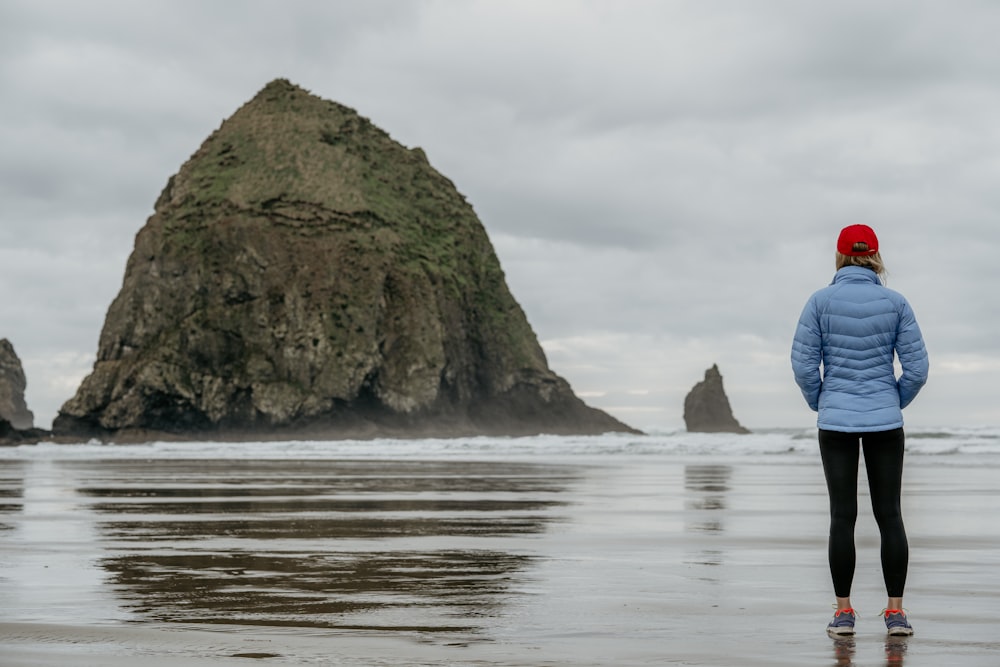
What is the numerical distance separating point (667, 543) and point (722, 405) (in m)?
112

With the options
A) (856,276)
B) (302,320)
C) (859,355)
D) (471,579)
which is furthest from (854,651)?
(302,320)

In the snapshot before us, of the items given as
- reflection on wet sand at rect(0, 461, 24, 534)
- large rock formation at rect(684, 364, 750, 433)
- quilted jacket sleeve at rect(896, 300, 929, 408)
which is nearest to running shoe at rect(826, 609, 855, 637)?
quilted jacket sleeve at rect(896, 300, 929, 408)

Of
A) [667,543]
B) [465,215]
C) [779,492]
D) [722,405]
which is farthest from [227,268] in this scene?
[667,543]

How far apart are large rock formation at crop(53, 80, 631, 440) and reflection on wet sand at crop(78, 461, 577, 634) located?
71.3 meters

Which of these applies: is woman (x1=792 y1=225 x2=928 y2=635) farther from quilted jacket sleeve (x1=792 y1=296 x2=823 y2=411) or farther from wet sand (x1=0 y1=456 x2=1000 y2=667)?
wet sand (x1=0 y1=456 x2=1000 y2=667)

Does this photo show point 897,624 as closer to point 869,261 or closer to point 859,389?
point 859,389

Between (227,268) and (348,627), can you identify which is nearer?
(348,627)

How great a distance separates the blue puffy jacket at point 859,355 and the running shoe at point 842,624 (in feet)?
3.06

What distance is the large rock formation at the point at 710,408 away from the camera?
118 meters

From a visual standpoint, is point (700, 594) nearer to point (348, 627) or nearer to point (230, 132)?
point (348, 627)

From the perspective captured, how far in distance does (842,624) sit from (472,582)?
108 inches

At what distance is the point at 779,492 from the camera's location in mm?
18688

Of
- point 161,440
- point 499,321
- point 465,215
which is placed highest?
point 465,215

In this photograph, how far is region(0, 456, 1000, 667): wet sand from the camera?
5324mm
